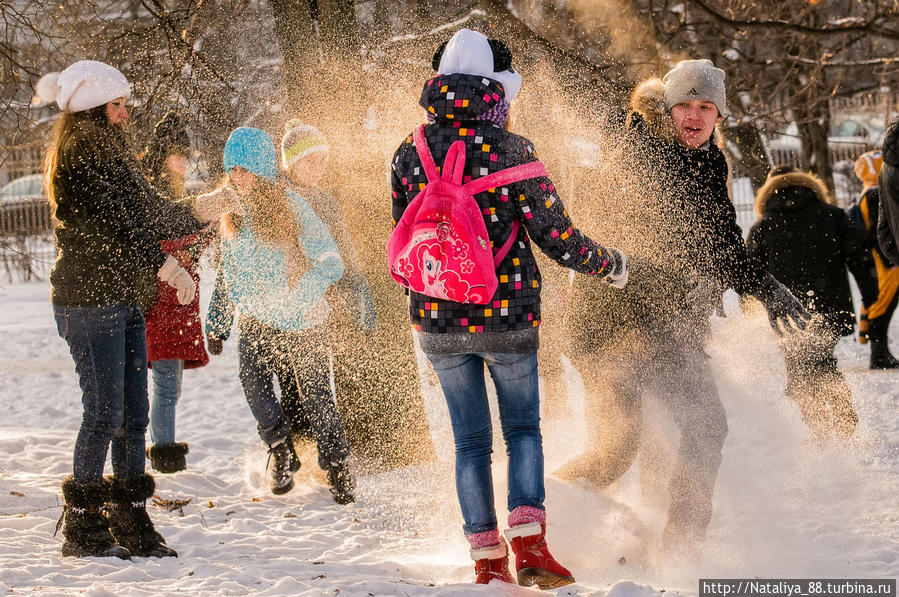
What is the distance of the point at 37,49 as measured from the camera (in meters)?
6.64

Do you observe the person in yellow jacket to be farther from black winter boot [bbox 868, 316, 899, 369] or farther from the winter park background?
the winter park background

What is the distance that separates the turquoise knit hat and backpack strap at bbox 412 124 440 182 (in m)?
1.84

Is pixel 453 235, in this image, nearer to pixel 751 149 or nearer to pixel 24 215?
→ pixel 751 149

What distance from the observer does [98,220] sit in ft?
12.6

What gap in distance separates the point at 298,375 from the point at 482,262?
7.77 feet

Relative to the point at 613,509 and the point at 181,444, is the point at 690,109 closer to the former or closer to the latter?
the point at 613,509

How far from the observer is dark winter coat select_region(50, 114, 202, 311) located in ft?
12.4

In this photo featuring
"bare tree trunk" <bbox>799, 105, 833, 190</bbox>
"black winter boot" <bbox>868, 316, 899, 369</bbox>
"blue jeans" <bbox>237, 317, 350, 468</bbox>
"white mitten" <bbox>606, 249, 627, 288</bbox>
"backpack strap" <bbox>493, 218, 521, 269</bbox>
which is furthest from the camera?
"bare tree trunk" <bbox>799, 105, 833, 190</bbox>

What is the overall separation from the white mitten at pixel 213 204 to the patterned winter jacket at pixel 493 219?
1.17 metres

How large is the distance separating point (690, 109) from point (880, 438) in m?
2.89

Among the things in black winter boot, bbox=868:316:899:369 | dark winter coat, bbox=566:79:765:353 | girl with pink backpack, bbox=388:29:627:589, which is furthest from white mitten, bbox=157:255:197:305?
black winter boot, bbox=868:316:899:369

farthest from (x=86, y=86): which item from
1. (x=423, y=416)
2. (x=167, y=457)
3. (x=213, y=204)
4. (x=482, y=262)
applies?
(x=423, y=416)

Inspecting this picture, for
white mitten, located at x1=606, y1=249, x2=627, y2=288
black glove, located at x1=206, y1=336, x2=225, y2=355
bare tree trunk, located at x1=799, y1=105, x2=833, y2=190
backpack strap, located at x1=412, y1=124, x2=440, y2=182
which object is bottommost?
black glove, located at x1=206, y1=336, x2=225, y2=355

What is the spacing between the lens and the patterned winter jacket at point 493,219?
127 inches
